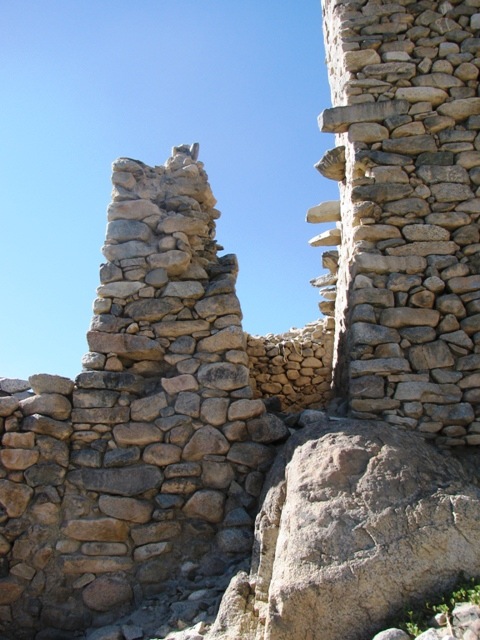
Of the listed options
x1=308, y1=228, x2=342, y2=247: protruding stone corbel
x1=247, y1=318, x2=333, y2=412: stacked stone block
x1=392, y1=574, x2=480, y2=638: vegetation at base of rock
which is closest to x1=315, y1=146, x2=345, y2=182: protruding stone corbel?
x1=308, y1=228, x2=342, y2=247: protruding stone corbel

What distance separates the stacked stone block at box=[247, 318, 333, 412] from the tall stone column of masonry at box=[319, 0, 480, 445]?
2.51m

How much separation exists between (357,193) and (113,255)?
2.25 metres

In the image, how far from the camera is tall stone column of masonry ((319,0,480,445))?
15.7ft

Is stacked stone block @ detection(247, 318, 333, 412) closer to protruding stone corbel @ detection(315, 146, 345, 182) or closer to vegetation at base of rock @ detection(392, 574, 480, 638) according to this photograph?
protruding stone corbel @ detection(315, 146, 345, 182)

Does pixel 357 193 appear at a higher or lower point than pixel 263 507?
higher

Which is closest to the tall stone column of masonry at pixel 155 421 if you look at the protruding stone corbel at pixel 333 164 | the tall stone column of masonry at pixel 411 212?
the tall stone column of masonry at pixel 411 212

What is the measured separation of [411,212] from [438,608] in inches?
127

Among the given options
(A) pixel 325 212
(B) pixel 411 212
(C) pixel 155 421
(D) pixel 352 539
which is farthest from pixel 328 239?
(D) pixel 352 539

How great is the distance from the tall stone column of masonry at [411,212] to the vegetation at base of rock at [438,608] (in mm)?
1532

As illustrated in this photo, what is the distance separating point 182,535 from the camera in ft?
15.4

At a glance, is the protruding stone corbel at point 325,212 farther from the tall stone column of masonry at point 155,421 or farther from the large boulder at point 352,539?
the large boulder at point 352,539

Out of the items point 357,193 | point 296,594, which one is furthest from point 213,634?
point 357,193

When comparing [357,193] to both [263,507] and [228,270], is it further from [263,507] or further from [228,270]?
[263,507]

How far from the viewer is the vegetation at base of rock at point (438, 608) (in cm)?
307
